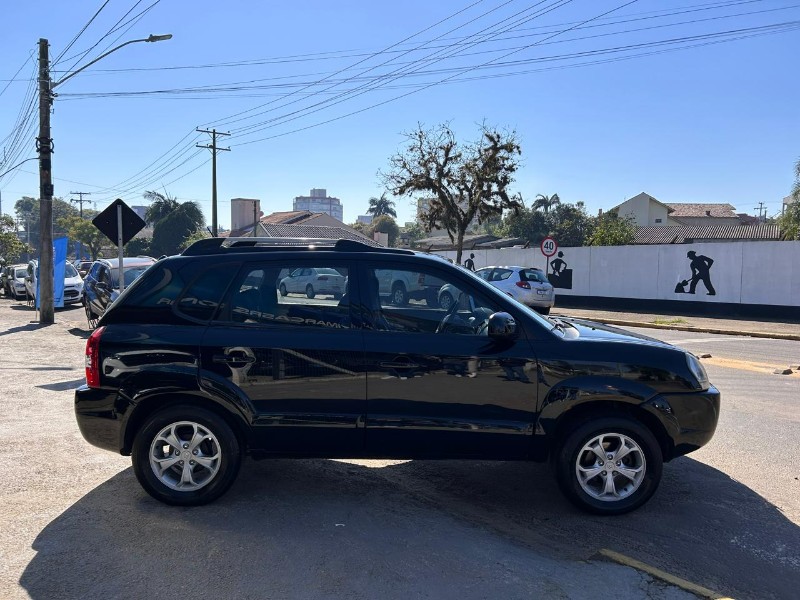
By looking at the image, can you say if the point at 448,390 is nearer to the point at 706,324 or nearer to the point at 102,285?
the point at 102,285

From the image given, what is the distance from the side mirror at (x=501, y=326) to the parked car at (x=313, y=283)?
3.53 feet

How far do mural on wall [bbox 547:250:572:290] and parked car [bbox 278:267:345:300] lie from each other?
23.4 m

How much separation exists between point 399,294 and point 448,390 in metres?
0.75

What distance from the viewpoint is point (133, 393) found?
14.2 ft

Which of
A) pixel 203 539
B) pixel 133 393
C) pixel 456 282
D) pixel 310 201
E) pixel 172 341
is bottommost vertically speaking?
pixel 203 539

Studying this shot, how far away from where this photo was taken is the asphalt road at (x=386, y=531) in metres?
3.42

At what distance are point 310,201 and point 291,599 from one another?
613 ft

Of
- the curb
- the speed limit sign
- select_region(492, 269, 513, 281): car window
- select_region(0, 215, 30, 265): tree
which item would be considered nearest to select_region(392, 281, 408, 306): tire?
the curb

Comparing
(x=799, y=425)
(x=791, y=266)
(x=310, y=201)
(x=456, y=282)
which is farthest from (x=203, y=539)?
(x=310, y=201)

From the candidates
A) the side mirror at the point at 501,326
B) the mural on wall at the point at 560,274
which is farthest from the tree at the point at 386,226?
the side mirror at the point at 501,326

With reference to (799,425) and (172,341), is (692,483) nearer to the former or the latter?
(799,425)

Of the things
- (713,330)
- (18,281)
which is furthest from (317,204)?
(713,330)

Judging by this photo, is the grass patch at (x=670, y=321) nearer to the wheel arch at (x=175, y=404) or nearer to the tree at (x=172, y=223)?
the wheel arch at (x=175, y=404)

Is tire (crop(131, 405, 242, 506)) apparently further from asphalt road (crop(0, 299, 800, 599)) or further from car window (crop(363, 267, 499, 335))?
car window (crop(363, 267, 499, 335))
